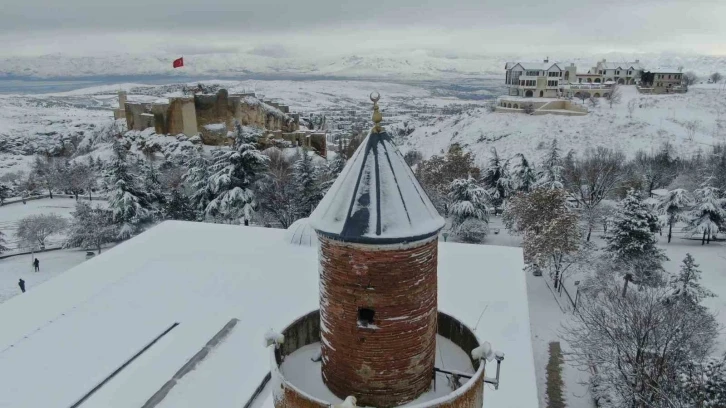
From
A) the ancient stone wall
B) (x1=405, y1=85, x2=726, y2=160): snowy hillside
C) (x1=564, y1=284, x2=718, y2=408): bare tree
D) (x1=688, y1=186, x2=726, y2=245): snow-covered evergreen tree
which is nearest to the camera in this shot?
(x1=564, y1=284, x2=718, y2=408): bare tree

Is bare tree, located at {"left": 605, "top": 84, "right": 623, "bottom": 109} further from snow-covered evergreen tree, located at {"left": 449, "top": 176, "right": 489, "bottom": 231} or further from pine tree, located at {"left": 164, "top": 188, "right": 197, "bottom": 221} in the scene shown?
pine tree, located at {"left": 164, "top": 188, "right": 197, "bottom": 221}

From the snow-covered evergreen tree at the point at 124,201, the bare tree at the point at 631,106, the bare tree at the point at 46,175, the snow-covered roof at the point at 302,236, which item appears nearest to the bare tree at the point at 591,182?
the snow-covered roof at the point at 302,236

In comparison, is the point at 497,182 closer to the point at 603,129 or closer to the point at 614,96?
the point at 603,129

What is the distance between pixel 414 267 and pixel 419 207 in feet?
2.20

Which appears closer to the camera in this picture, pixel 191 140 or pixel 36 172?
pixel 191 140

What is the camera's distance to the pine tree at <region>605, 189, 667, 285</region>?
26.1 m

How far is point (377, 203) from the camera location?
5.56 meters

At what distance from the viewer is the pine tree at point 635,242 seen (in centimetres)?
2614

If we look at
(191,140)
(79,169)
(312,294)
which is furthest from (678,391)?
(79,169)

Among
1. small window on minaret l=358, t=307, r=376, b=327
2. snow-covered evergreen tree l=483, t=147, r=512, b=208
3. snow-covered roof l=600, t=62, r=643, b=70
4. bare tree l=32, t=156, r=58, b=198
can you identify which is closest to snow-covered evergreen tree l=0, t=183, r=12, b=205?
bare tree l=32, t=156, r=58, b=198

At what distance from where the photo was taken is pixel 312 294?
15180 mm

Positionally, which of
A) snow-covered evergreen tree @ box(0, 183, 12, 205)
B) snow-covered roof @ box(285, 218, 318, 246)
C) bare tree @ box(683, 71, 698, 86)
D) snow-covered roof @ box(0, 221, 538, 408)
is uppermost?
bare tree @ box(683, 71, 698, 86)

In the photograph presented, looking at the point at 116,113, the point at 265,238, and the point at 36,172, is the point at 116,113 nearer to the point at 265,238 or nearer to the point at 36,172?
the point at 36,172

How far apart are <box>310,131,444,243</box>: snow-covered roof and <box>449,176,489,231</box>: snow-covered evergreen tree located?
2759 centimetres
